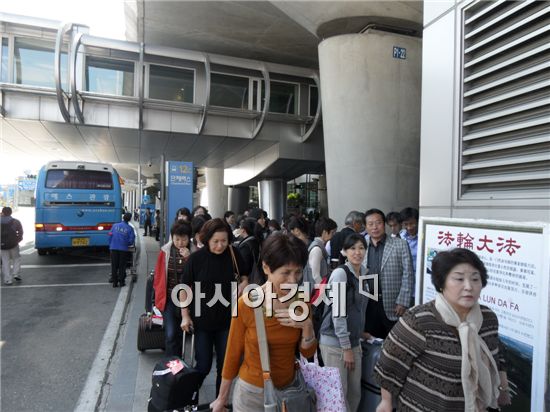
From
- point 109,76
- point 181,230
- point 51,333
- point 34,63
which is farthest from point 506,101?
point 34,63

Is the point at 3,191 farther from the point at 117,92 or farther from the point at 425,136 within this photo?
the point at 425,136

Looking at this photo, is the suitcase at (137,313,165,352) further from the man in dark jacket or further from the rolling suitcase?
the man in dark jacket

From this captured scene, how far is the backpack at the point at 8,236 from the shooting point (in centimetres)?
860

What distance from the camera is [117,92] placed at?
558 inches

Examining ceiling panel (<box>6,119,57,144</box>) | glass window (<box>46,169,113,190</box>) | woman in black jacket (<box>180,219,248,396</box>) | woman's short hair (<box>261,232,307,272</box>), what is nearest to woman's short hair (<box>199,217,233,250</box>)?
woman in black jacket (<box>180,219,248,396</box>)

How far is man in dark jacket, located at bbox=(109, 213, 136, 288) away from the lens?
337 inches

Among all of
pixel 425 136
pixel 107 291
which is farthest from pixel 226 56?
pixel 425 136

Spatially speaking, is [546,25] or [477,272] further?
[546,25]

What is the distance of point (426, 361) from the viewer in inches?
70.8

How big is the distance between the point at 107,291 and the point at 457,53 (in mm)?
7952

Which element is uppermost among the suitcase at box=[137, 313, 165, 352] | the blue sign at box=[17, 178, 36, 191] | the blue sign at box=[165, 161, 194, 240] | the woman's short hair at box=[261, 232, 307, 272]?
the blue sign at box=[17, 178, 36, 191]

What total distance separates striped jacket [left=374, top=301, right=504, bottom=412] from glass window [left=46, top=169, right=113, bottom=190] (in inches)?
465

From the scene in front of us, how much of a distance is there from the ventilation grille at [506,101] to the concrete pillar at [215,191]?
25.0 meters

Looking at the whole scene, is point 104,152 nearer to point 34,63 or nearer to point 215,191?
point 34,63
